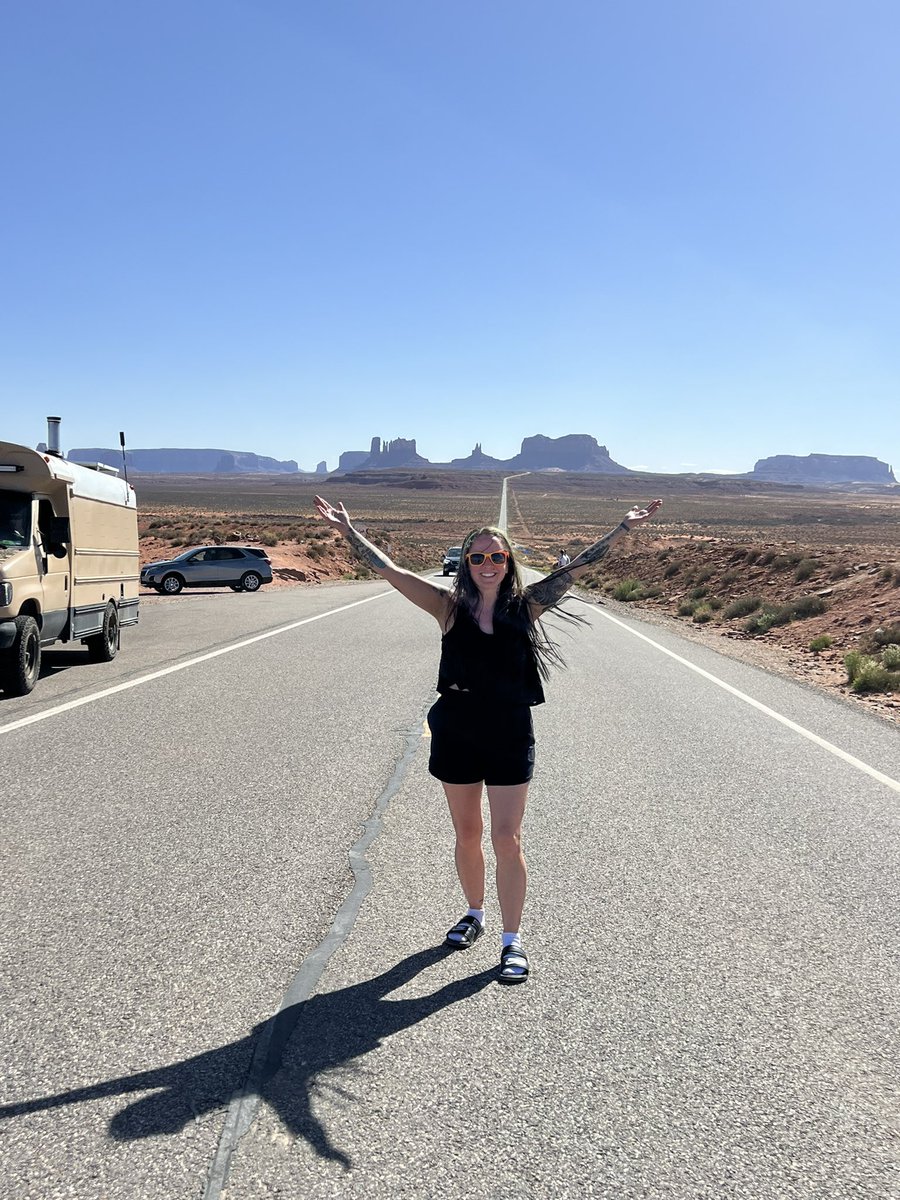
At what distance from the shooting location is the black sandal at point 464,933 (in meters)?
4.58

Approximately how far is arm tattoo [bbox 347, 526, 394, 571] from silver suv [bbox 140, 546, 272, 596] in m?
27.1

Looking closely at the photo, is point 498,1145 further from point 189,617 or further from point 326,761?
point 189,617

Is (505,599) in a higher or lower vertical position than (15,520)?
higher

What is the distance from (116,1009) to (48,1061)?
40 centimetres

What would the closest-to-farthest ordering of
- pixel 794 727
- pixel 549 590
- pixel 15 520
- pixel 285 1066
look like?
pixel 285 1066 → pixel 549 590 → pixel 794 727 → pixel 15 520

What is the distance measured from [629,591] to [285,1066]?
33.4 m

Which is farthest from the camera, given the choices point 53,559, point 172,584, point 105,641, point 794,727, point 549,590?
point 172,584

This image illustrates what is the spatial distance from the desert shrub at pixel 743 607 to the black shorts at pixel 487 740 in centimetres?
2278

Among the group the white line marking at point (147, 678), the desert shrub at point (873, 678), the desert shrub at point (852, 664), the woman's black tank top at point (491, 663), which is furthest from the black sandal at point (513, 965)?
the desert shrub at point (852, 664)

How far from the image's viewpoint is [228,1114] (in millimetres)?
3191

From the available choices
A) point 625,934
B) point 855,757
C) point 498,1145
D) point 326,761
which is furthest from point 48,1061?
point 855,757

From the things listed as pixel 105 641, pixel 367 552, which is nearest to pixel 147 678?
pixel 105 641

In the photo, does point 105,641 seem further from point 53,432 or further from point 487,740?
point 487,740

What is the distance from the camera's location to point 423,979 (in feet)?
13.9
